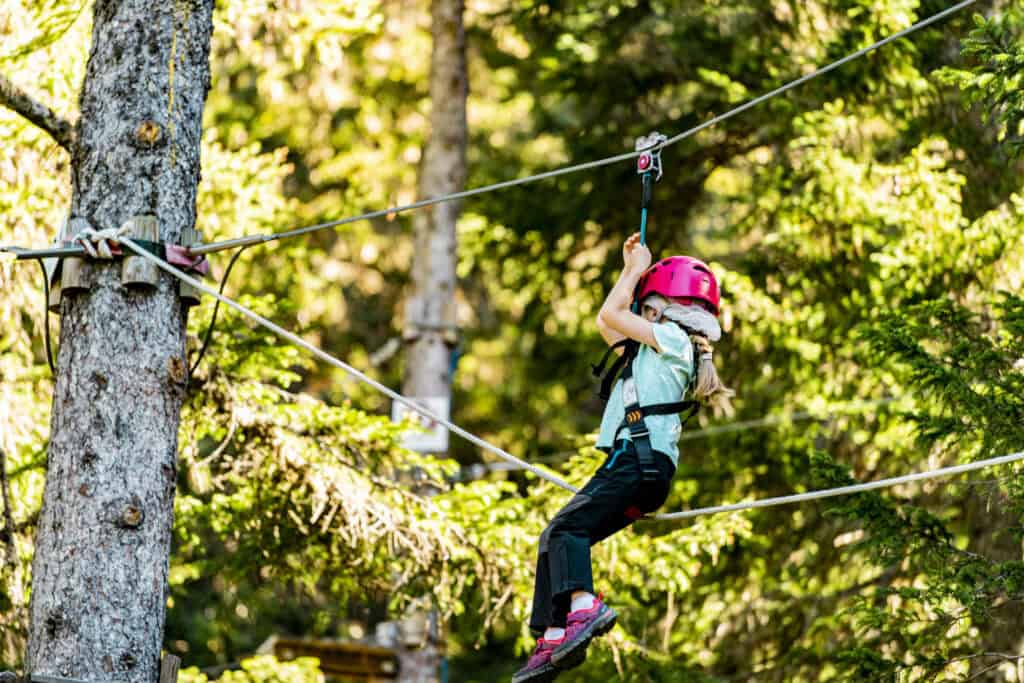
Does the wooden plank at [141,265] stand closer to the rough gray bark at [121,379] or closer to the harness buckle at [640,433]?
the rough gray bark at [121,379]

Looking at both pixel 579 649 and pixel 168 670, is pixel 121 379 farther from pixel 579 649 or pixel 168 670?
pixel 579 649

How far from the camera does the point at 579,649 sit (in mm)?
4816

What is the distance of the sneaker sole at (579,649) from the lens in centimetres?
480

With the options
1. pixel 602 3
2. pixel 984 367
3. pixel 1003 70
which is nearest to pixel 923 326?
pixel 984 367

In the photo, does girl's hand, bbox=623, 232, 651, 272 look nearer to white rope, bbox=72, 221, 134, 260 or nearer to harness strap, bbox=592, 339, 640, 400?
harness strap, bbox=592, 339, 640, 400

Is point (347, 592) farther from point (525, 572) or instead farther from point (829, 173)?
point (829, 173)

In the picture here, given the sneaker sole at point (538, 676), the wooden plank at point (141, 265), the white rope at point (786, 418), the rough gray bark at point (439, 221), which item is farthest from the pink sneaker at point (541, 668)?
the rough gray bark at point (439, 221)

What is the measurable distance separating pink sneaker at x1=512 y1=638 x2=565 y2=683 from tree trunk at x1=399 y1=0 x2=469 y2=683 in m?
5.08

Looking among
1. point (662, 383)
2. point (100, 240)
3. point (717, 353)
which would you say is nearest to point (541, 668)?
point (662, 383)

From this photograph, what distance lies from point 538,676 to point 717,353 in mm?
5845

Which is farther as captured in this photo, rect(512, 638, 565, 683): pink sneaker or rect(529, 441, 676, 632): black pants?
rect(529, 441, 676, 632): black pants

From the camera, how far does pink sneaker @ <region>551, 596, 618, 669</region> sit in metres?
4.81

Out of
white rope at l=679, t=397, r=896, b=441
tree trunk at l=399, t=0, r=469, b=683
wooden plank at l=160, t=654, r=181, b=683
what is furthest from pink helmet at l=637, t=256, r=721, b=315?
tree trunk at l=399, t=0, r=469, b=683

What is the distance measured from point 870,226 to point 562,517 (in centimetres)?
520
